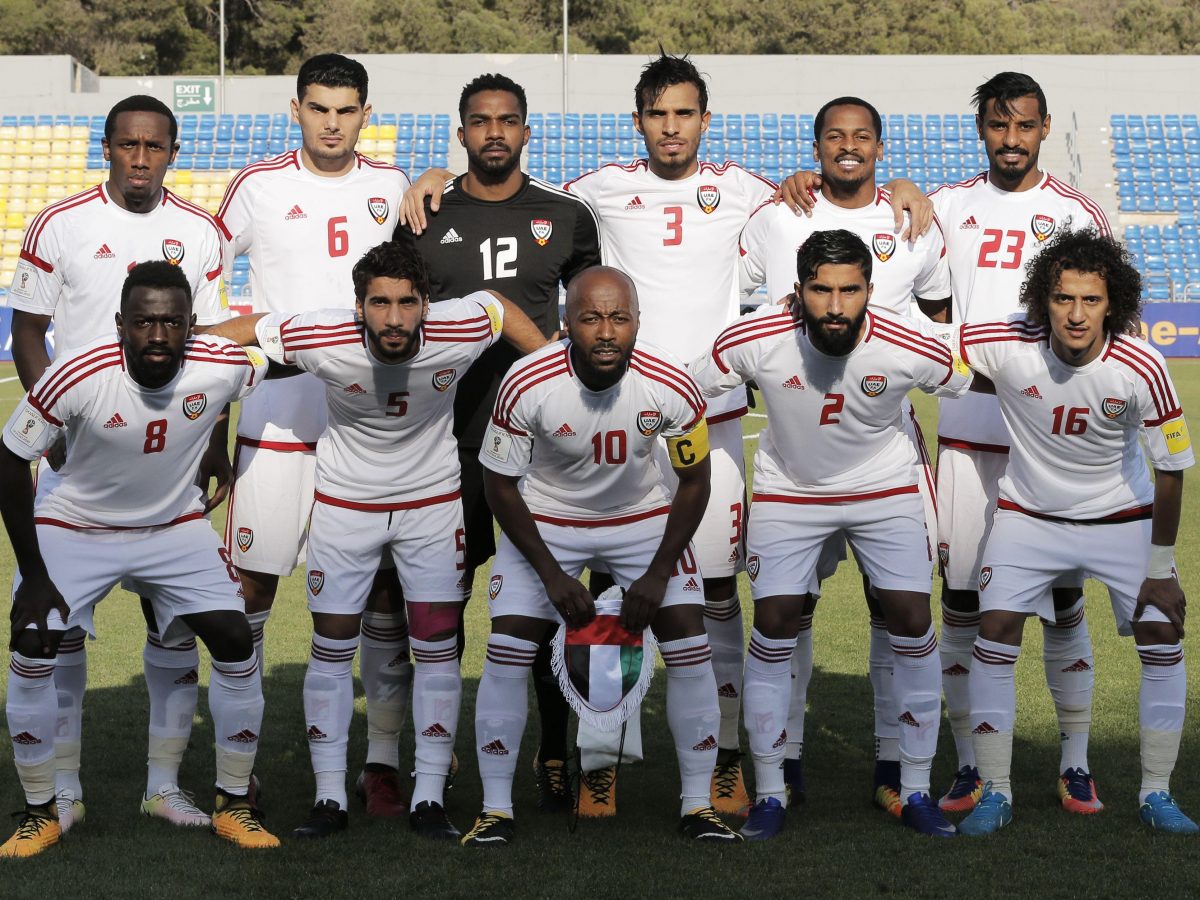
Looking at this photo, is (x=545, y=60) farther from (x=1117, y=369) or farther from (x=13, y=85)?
(x=1117, y=369)

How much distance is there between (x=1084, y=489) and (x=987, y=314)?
905 mm

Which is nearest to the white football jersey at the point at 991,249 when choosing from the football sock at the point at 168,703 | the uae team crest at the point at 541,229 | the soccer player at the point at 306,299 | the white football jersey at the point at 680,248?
the white football jersey at the point at 680,248

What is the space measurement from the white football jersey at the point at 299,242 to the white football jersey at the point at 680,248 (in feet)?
3.13

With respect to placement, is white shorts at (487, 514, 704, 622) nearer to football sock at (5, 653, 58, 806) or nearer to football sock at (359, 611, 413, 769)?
football sock at (359, 611, 413, 769)

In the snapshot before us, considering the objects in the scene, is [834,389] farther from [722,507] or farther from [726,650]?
[726,650]

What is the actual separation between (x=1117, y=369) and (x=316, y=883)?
3179mm

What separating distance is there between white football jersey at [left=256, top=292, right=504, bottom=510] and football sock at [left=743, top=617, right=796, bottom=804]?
1265mm

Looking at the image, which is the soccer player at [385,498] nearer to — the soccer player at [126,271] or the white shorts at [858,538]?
the soccer player at [126,271]

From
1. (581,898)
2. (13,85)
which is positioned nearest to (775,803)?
(581,898)

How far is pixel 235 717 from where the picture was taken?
5.10 meters

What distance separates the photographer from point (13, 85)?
34.8 m

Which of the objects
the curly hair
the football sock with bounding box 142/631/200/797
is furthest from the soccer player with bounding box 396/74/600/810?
the curly hair

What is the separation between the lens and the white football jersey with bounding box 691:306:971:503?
16.8 ft

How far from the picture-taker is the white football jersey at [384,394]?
511cm
